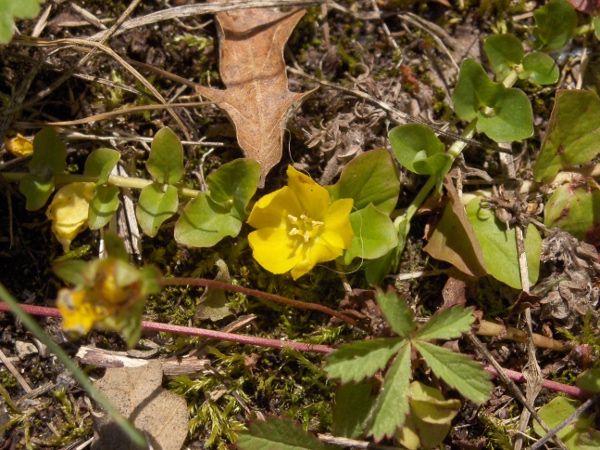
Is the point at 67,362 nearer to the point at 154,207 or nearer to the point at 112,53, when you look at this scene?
the point at 154,207

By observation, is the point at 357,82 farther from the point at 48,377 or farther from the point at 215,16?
the point at 48,377

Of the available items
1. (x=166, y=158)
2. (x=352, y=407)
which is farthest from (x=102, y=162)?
(x=352, y=407)

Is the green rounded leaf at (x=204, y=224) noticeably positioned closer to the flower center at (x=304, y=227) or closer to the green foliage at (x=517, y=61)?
the flower center at (x=304, y=227)

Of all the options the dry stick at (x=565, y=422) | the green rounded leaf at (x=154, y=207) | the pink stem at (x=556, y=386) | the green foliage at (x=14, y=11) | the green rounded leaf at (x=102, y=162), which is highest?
the green foliage at (x=14, y=11)

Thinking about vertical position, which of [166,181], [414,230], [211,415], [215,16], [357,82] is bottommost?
[211,415]

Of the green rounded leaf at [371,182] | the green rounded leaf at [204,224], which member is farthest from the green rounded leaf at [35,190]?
the green rounded leaf at [371,182]

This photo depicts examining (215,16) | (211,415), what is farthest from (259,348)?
(215,16)
